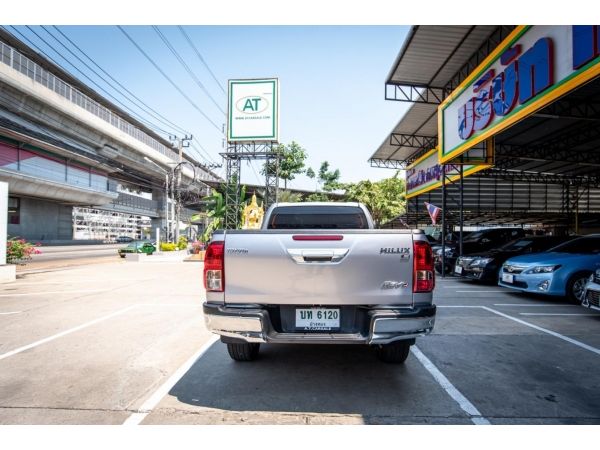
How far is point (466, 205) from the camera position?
24016 millimetres

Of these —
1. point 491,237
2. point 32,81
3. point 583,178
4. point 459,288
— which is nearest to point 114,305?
point 459,288

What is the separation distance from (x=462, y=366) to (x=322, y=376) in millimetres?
1628

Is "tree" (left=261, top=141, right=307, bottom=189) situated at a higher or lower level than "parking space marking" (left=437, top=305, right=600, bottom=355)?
higher

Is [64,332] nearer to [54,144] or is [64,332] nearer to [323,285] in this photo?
[323,285]

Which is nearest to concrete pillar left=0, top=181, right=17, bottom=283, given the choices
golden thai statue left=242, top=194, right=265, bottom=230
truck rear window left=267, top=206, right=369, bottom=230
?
truck rear window left=267, top=206, right=369, bottom=230

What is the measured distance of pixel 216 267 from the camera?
3.34 m

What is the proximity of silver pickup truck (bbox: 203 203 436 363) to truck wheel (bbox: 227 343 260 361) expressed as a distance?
0.86m

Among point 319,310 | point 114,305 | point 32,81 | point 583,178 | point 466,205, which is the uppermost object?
point 32,81

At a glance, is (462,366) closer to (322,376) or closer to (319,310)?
(322,376)

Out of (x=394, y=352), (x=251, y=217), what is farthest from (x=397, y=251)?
(x=251, y=217)

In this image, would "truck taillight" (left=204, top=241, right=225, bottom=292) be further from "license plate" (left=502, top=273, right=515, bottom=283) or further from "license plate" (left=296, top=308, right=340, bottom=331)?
"license plate" (left=502, top=273, right=515, bottom=283)

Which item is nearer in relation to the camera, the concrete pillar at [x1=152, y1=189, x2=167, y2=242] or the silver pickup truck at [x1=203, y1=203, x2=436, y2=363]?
the silver pickup truck at [x1=203, y1=203, x2=436, y2=363]

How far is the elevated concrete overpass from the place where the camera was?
30.2 metres

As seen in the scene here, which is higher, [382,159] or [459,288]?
[382,159]
